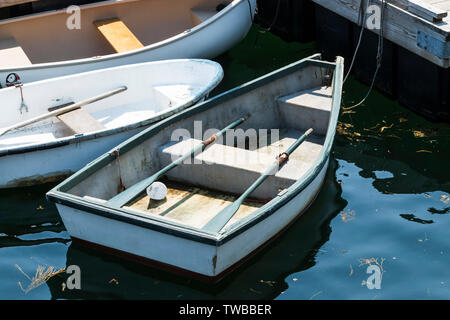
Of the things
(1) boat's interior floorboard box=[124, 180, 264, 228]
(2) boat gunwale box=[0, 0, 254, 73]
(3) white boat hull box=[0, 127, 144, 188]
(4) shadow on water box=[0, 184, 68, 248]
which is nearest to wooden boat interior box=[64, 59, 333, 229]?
(1) boat's interior floorboard box=[124, 180, 264, 228]

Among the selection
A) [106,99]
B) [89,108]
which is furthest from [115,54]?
[89,108]

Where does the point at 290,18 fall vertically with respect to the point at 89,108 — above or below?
above

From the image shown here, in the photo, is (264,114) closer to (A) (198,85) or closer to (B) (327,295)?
(A) (198,85)

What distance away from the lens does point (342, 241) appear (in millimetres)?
7121

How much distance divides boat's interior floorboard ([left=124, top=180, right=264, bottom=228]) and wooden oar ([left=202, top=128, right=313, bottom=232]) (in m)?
0.38

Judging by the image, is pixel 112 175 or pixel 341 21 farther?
pixel 341 21

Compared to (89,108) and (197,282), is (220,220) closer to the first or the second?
(197,282)

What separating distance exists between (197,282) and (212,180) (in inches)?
51.2

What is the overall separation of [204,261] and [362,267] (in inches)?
60.9

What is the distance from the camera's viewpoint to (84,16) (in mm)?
10609

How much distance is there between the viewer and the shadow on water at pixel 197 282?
6.52 metres

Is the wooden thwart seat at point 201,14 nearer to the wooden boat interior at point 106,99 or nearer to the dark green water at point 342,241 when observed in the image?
the wooden boat interior at point 106,99

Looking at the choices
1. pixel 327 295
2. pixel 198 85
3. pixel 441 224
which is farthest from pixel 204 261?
pixel 198 85

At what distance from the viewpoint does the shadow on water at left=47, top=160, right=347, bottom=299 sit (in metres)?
6.52
